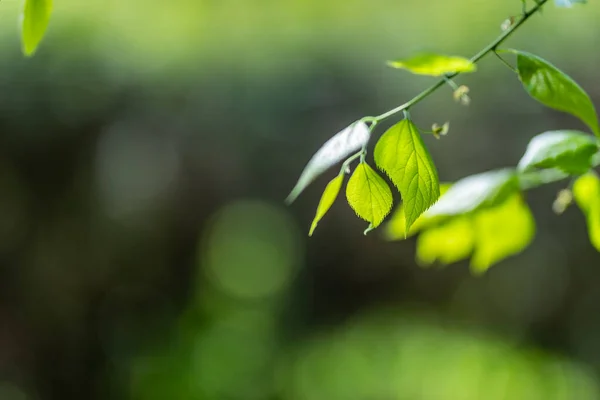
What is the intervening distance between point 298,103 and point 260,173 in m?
0.20

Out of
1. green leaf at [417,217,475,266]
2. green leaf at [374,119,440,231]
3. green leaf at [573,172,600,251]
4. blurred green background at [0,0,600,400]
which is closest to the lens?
green leaf at [374,119,440,231]

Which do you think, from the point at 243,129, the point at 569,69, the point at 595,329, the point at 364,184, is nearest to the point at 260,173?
the point at 243,129

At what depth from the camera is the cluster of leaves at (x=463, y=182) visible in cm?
29

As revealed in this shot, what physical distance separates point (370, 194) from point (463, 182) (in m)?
0.24

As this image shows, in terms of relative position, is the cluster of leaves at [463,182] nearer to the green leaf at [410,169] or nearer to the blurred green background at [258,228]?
the green leaf at [410,169]

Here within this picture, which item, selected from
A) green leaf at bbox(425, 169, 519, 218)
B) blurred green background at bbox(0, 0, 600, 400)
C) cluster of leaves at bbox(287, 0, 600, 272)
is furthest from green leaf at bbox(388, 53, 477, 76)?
blurred green background at bbox(0, 0, 600, 400)

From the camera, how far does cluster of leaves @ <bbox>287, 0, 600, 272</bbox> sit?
0.29 metres

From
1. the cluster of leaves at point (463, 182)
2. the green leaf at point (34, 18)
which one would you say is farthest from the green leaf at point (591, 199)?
the green leaf at point (34, 18)

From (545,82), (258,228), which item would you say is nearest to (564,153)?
(545,82)

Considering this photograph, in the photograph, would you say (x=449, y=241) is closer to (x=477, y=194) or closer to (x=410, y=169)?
(x=477, y=194)

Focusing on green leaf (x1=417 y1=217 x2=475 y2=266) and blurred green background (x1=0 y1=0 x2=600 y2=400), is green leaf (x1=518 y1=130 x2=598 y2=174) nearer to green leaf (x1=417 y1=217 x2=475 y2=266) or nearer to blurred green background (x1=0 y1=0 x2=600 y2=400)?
green leaf (x1=417 y1=217 x2=475 y2=266)

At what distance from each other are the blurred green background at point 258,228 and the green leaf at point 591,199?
3.17ft

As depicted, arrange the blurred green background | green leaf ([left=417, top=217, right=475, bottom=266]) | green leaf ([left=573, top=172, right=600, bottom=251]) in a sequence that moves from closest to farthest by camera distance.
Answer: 1. green leaf ([left=573, top=172, right=600, bottom=251])
2. green leaf ([left=417, top=217, right=475, bottom=266])
3. the blurred green background

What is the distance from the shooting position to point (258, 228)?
64.0 inches
